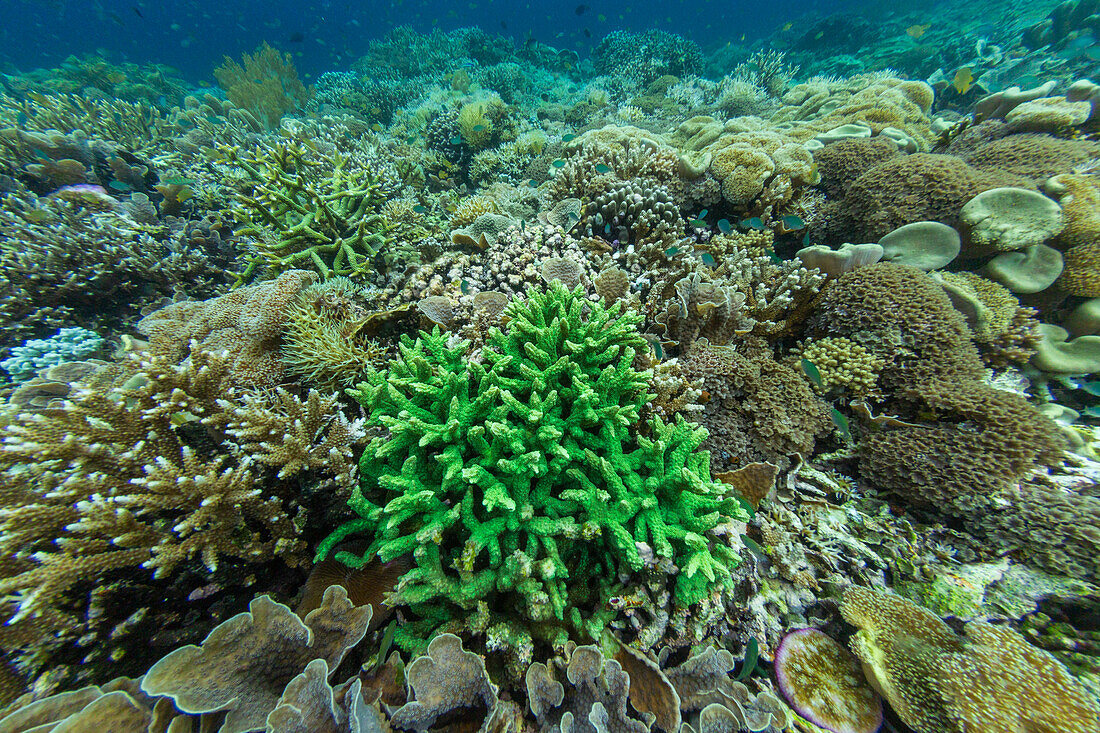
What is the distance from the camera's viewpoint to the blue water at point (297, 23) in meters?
51.6

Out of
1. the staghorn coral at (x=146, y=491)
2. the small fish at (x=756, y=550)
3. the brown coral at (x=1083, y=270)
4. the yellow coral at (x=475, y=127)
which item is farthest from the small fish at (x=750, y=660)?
the yellow coral at (x=475, y=127)

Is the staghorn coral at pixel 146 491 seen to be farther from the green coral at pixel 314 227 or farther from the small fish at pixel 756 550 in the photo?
the small fish at pixel 756 550

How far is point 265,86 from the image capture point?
1247 cm

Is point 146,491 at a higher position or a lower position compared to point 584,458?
higher

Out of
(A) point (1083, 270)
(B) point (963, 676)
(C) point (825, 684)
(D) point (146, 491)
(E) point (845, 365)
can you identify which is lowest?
(C) point (825, 684)

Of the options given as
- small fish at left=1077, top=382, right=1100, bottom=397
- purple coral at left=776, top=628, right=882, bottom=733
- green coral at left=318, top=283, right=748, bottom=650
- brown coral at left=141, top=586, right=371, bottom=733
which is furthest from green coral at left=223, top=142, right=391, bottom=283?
small fish at left=1077, top=382, right=1100, bottom=397

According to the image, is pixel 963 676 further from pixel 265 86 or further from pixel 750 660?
pixel 265 86

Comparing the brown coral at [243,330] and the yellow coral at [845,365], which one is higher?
the brown coral at [243,330]

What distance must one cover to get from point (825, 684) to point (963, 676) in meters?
0.64

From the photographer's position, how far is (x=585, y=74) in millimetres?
17453

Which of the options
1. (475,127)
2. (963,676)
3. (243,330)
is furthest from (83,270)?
(963,676)

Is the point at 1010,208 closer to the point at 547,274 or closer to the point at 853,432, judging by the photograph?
the point at 853,432

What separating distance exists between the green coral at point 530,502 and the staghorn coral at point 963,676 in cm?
93

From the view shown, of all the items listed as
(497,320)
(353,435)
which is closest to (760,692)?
(353,435)
